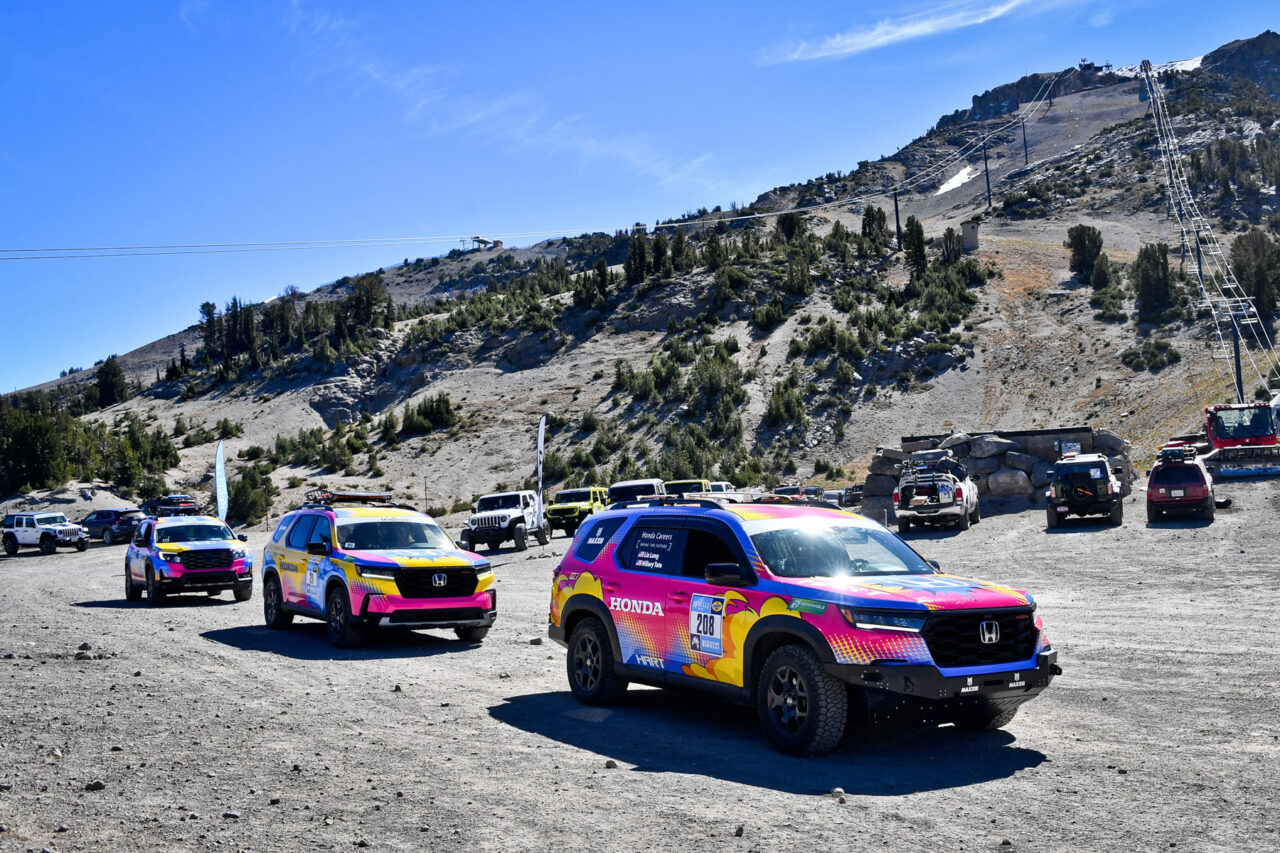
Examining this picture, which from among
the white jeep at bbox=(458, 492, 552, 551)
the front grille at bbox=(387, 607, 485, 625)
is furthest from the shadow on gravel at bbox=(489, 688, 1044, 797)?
the white jeep at bbox=(458, 492, 552, 551)

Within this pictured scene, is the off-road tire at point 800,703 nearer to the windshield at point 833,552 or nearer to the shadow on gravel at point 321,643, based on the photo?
the windshield at point 833,552

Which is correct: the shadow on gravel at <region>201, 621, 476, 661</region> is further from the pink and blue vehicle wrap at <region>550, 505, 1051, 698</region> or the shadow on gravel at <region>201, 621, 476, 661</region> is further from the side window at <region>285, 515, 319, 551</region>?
the pink and blue vehicle wrap at <region>550, 505, 1051, 698</region>

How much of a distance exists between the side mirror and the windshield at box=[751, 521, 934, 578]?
0.24 meters

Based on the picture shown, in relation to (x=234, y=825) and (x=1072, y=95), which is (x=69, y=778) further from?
(x=1072, y=95)

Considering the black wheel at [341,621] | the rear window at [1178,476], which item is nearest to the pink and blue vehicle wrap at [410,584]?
the black wheel at [341,621]

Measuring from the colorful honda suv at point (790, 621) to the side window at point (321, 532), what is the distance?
5.62 metres

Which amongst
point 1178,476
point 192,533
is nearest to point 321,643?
point 192,533

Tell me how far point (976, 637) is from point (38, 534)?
46.3 m

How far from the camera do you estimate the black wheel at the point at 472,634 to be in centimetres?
1506

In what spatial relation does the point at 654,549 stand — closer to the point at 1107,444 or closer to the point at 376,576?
the point at 376,576

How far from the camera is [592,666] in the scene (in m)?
10.4

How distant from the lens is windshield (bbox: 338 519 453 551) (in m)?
Result: 15.3

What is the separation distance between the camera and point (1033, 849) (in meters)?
5.98

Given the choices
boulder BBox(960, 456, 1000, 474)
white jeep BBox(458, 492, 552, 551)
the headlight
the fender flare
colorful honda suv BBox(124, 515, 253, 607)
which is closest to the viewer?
the headlight
